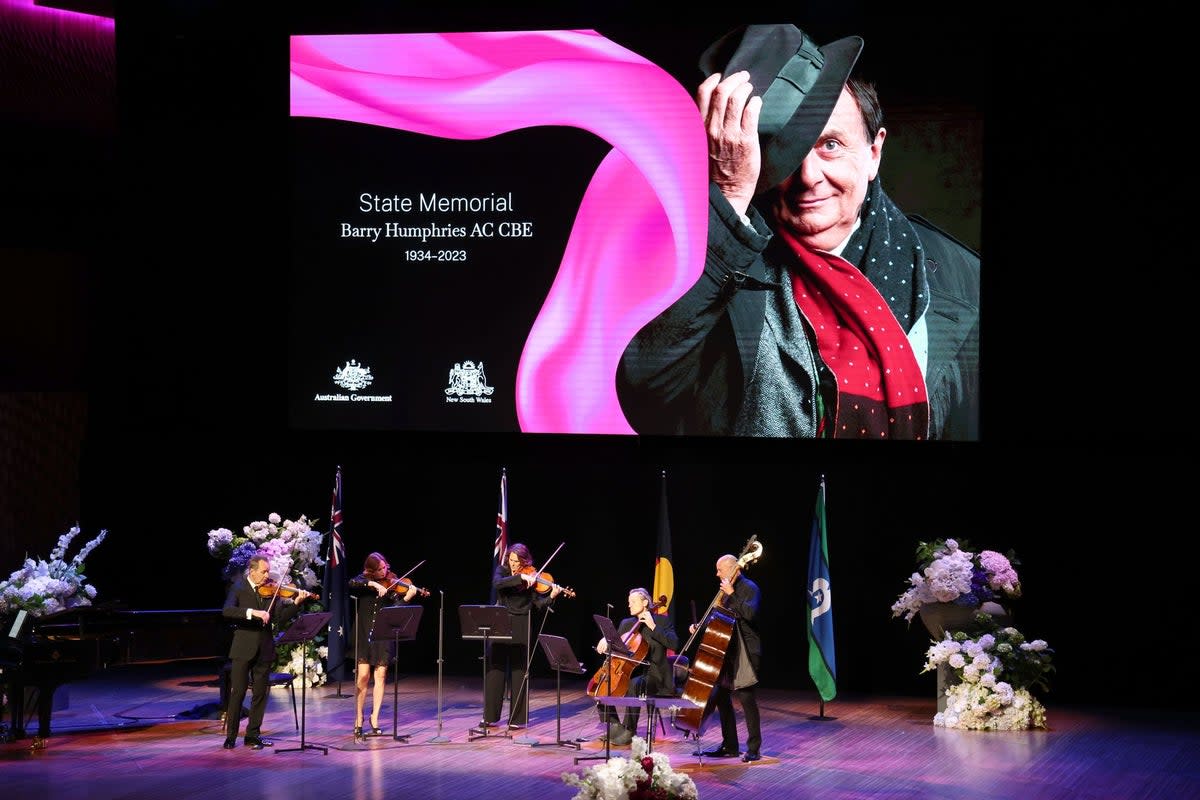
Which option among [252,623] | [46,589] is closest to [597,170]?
[252,623]

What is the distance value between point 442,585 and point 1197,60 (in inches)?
318

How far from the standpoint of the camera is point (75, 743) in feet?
39.3

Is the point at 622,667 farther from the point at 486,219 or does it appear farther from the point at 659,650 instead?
the point at 486,219

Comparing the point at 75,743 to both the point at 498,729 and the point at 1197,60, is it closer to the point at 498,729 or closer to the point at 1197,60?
the point at 498,729

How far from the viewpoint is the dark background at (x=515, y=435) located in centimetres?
1354

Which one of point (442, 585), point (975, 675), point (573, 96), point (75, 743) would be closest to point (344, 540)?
point (442, 585)

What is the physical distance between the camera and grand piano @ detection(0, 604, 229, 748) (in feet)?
38.4

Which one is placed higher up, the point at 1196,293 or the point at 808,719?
the point at 1196,293

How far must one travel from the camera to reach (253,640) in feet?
39.0

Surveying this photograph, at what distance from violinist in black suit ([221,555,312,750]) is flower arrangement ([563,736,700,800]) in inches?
208

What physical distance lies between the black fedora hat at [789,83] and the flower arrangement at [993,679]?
416 cm

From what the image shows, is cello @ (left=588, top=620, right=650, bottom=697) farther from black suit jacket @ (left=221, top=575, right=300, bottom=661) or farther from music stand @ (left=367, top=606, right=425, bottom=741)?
black suit jacket @ (left=221, top=575, right=300, bottom=661)

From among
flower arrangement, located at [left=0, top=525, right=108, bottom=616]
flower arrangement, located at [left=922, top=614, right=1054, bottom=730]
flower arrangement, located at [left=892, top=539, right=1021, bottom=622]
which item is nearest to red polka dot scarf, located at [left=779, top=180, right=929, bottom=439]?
flower arrangement, located at [left=892, top=539, right=1021, bottom=622]

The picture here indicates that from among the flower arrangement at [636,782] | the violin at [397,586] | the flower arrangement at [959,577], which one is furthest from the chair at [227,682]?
the flower arrangement at [636,782]
